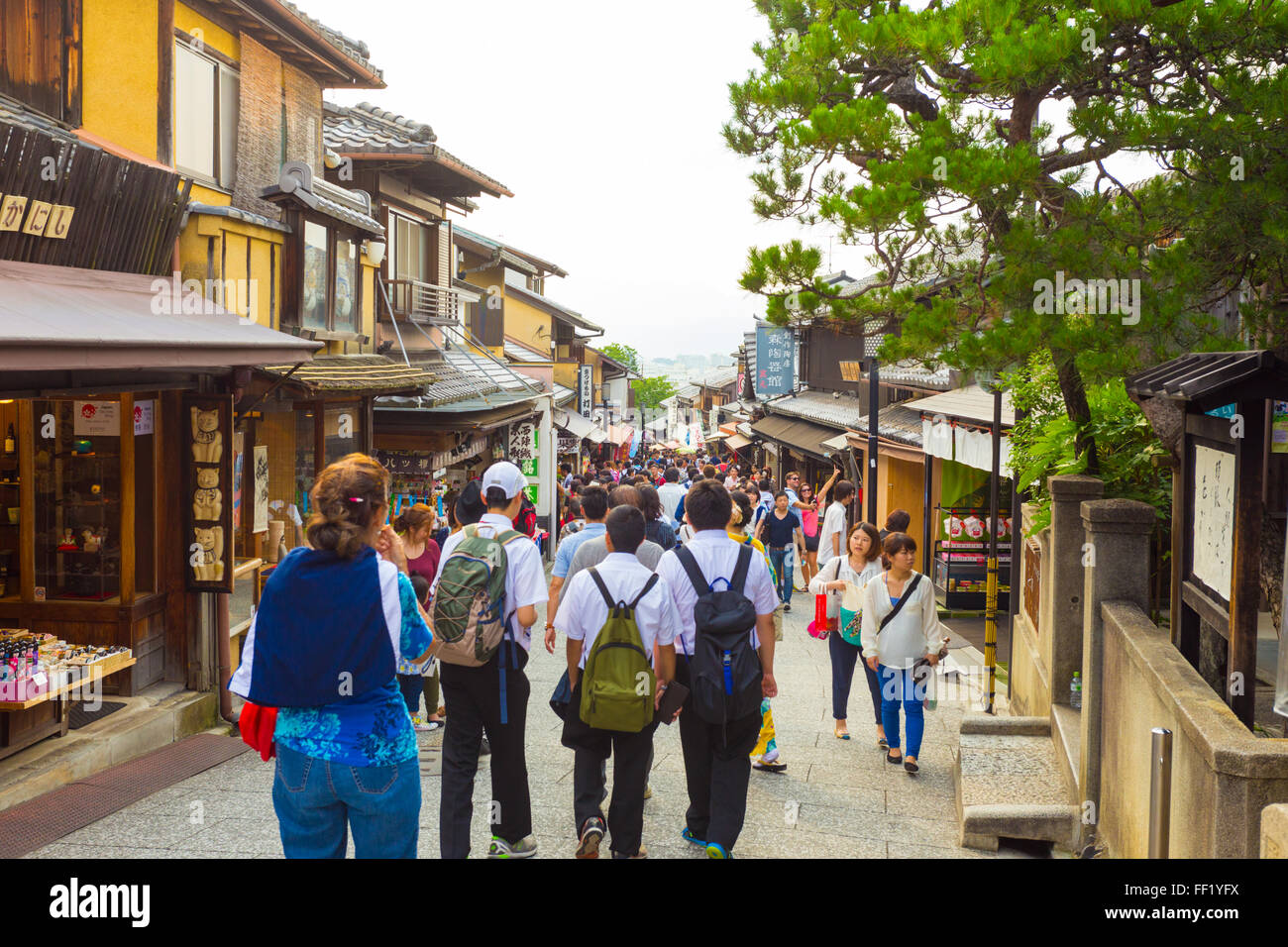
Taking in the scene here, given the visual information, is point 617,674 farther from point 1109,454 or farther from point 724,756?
point 1109,454

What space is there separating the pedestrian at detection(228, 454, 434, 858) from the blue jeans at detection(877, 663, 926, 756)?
472 cm

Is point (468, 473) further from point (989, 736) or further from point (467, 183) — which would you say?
point (989, 736)

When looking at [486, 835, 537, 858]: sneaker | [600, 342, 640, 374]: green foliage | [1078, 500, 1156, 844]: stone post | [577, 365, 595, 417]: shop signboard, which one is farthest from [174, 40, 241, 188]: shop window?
[600, 342, 640, 374]: green foliage

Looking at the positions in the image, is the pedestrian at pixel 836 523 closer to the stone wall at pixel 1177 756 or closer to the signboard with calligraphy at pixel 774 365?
the stone wall at pixel 1177 756

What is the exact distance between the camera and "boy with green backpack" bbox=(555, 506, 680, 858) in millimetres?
5215

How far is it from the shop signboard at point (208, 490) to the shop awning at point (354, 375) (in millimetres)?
924

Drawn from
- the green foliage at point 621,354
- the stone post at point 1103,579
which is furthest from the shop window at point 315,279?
the green foliage at point 621,354

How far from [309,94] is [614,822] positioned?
36.1 feet

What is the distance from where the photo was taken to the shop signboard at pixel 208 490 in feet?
28.6

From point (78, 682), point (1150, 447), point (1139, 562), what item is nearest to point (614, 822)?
point (1139, 562)

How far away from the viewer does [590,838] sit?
5465 mm

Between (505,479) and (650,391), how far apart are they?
8862 centimetres

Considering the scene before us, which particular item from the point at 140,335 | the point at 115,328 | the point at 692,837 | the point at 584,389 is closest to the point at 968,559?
the point at 692,837

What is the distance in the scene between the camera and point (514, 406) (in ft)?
66.5
